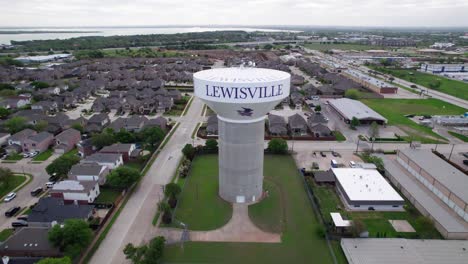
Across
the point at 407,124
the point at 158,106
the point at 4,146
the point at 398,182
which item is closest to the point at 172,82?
the point at 158,106

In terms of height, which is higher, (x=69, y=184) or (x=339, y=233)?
(x=69, y=184)

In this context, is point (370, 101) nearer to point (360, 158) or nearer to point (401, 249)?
point (360, 158)

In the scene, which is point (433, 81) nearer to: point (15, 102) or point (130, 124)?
point (130, 124)

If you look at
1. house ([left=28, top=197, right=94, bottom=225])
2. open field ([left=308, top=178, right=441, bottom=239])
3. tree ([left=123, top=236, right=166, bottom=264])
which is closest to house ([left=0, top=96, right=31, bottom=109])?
house ([left=28, top=197, right=94, bottom=225])

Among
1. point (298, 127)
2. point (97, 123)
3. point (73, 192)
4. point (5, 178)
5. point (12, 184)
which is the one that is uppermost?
point (97, 123)

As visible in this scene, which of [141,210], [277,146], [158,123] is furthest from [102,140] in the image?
[277,146]
